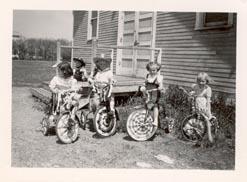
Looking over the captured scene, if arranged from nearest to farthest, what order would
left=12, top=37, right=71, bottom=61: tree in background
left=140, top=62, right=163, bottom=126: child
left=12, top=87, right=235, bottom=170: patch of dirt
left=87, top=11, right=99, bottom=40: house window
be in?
left=12, top=87, right=235, bottom=170: patch of dirt
left=140, top=62, right=163, bottom=126: child
left=12, top=37, right=71, bottom=61: tree in background
left=87, top=11, right=99, bottom=40: house window

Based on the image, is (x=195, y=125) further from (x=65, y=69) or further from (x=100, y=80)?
(x=65, y=69)

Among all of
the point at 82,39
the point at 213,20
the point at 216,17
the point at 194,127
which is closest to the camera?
the point at 194,127

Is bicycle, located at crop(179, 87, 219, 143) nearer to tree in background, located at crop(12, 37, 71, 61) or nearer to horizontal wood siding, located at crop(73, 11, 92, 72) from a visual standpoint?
tree in background, located at crop(12, 37, 71, 61)

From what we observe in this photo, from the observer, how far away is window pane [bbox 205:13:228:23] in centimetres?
361

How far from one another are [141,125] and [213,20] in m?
1.37

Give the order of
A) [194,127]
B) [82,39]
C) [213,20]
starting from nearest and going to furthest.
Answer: [194,127] < [213,20] < [82,39]

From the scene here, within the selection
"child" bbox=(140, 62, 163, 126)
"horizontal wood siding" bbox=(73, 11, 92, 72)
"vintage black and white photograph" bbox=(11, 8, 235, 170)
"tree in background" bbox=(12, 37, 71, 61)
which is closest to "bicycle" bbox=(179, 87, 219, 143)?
"vintage black and white photograph" bbox=(11, 8, 235, 170)

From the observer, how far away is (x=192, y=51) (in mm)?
4496

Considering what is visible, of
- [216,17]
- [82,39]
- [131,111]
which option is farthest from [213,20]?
[82,39]

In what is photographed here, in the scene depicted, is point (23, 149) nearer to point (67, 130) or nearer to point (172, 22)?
point (67, 130)

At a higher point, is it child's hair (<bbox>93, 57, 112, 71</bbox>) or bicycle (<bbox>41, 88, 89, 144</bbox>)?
child's hair (<bbox>93, 57, 112, 71</bbox>)

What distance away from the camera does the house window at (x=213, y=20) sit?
364 centimetres

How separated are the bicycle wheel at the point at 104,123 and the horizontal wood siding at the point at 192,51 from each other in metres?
1.18
